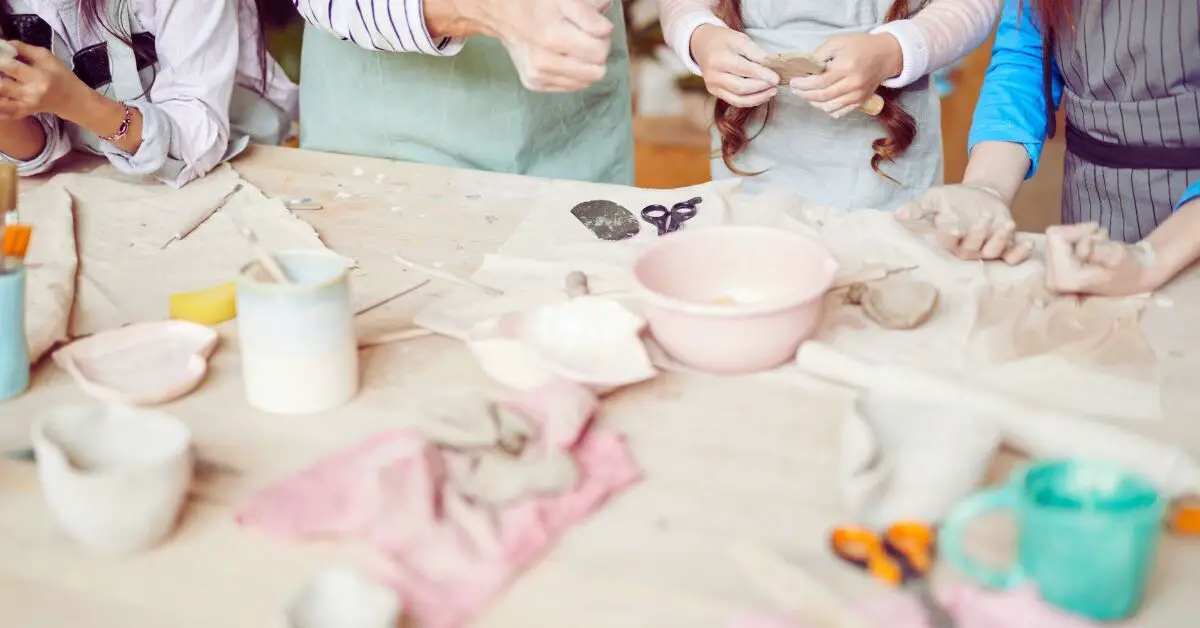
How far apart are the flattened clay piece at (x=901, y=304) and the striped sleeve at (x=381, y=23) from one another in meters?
0.71

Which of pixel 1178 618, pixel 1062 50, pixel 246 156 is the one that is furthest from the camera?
pixel 246 156

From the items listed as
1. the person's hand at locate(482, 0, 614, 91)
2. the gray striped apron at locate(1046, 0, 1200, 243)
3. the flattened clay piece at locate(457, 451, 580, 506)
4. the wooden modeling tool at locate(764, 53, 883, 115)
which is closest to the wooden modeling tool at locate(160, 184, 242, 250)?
the person's hand at locate(482, 0, 614, 91)

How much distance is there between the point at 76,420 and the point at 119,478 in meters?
0.11

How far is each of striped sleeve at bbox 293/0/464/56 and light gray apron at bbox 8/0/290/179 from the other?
10.3 inches

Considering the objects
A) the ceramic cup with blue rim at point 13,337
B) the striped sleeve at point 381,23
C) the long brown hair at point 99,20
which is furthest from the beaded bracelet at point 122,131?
the ceramic cup with blue rim at point 13,337

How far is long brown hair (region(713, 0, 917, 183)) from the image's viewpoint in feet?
5.60

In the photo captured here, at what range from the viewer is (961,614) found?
0.74 metres

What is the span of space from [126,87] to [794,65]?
1.00 m

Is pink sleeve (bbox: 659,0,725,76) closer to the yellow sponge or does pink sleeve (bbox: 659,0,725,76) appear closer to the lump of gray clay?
the lump of gray clay

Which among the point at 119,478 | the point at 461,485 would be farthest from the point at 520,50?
the point at 119,478

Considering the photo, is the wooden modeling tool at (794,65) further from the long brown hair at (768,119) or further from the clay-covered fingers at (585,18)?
the clay-covered fingers at (585,18)

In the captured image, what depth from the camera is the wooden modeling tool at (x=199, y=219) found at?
1384mm

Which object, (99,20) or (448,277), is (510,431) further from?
(99,20)

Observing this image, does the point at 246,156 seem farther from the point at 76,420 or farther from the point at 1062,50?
the point at 1062,50
